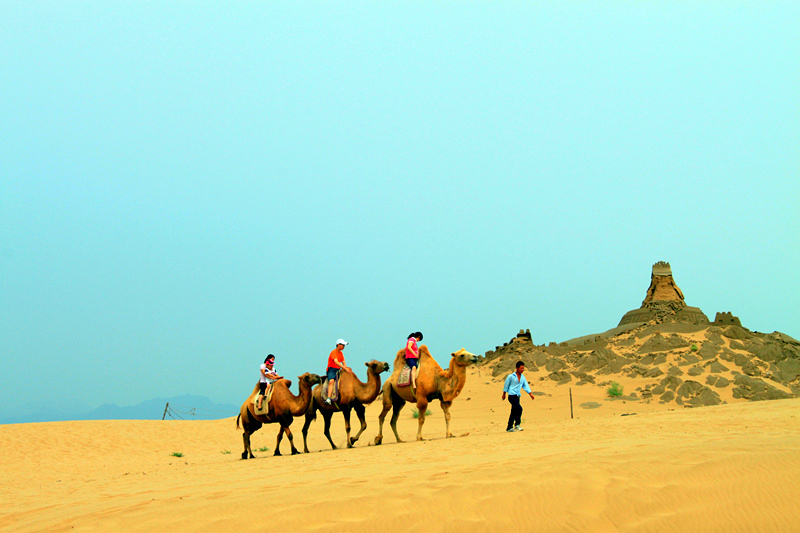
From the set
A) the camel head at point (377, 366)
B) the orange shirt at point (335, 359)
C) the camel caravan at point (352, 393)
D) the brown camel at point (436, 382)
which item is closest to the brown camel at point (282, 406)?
the camel caravan at point (352, 393)

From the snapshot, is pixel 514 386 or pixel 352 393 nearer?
pixel 352 393

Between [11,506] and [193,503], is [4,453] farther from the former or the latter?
[193,503]

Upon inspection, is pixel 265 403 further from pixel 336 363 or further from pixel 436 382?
pixel 436 382

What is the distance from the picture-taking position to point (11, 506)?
8883 millimetres

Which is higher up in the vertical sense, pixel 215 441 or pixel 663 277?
pixel 663 277

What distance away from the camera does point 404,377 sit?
1455cm

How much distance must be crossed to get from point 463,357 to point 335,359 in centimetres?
321

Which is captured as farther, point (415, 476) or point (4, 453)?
point (4, 453)

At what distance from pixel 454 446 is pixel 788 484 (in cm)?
657

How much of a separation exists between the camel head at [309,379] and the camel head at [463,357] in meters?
3.48

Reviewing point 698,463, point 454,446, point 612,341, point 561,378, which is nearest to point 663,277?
point 612,341

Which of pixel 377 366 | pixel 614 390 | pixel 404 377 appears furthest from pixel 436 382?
pixel 614 390

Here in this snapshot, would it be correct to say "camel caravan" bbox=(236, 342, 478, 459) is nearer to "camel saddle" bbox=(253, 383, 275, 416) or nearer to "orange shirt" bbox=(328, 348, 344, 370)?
"camel saddle" bbox=(253, 383, 275, 416)

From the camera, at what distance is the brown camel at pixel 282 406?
14.2 meters
